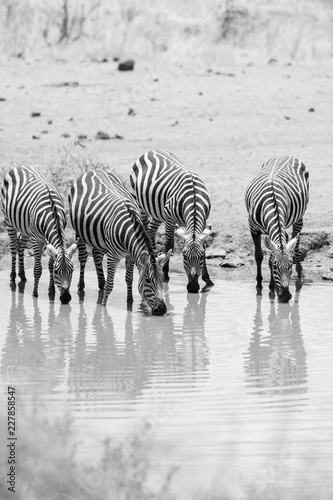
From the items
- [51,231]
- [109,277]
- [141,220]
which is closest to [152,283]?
[109,277]

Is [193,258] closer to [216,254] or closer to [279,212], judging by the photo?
[279,212]

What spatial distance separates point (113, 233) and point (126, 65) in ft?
38.4

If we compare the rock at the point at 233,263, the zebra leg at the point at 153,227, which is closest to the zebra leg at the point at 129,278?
the rock at the point at 233,263

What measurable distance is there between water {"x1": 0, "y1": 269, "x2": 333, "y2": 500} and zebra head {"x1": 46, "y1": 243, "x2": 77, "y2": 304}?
0.15 m

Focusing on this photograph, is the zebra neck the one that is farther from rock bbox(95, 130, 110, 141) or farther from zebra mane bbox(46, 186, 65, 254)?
rock bbox(95, 130, 110, 141)

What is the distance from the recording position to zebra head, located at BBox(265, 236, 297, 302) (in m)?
9.59

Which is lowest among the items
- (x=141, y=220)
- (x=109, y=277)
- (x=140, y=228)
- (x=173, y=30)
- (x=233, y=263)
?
(x=233, y=263)

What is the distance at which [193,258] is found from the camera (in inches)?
393

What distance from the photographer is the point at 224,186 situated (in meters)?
13.6

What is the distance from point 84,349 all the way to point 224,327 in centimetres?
135

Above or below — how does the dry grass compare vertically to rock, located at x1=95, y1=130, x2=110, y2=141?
above

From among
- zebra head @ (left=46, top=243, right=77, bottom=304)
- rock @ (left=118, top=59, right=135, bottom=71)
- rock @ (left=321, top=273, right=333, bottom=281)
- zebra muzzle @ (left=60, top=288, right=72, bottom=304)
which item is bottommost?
rock @ (left=321, top=273, right=333, bottom=281)

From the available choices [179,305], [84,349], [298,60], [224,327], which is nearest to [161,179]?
[179,305]

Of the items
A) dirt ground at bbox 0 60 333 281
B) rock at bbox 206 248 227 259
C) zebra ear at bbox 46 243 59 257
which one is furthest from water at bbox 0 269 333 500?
dirt ground at bbox 0 60 333 281
